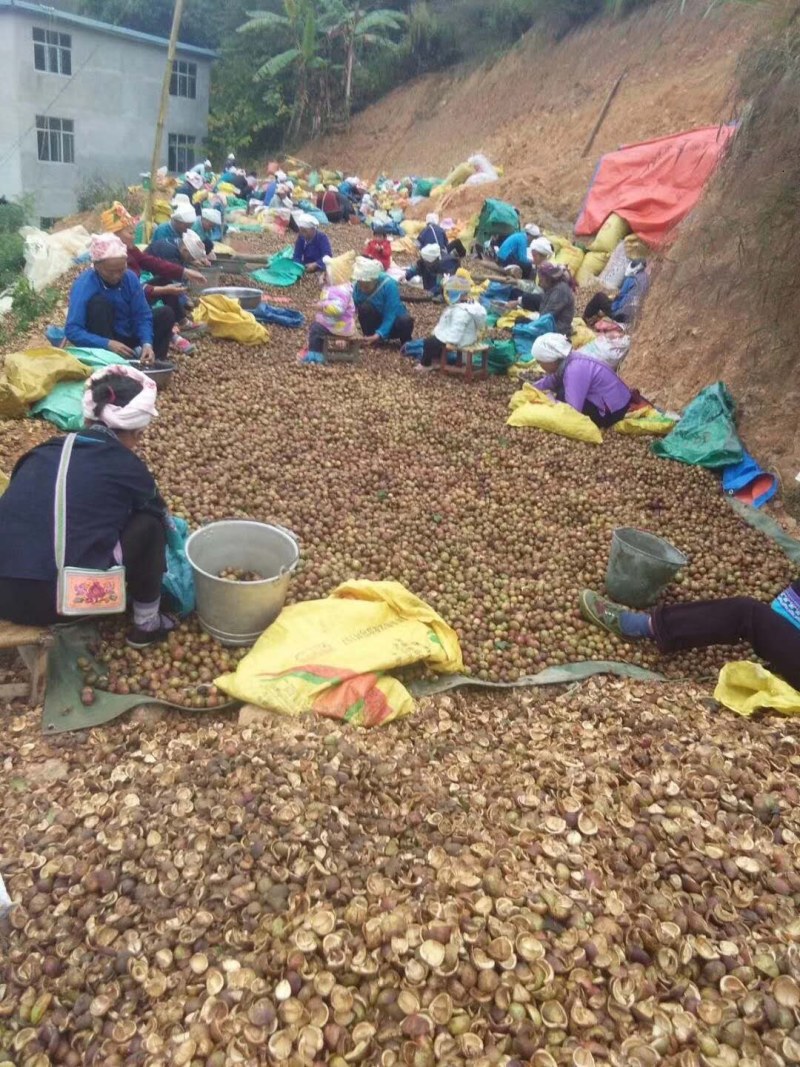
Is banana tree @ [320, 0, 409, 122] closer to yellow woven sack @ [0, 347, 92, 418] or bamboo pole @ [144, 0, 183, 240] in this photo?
bamboo pole @ [144, 0, 183, 240]

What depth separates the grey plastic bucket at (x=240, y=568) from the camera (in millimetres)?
3240

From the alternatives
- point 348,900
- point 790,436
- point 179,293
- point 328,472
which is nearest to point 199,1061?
point 348,900

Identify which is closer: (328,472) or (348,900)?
(348,900)

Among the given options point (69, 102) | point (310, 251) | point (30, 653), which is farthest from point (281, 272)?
point (69, 102)

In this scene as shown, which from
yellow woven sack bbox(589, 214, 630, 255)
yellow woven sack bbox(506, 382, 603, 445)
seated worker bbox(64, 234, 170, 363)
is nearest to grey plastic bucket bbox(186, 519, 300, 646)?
seated worker bbox(64, 234, 170, 363)

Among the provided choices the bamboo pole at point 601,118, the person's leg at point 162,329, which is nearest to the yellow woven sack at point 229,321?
the person's leg at point 162,329

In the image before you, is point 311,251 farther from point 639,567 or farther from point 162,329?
point 639,567

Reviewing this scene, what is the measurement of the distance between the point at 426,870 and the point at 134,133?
28.8m

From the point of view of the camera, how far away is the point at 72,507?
2.79 meters

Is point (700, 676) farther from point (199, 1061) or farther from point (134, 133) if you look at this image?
point (134, 133)

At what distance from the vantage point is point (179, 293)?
7.34 m

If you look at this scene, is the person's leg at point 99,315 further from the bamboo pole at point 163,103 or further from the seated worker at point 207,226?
the seated worker at point 207,226

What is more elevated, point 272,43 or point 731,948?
point 272,43

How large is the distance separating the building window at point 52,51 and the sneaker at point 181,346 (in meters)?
20.6
